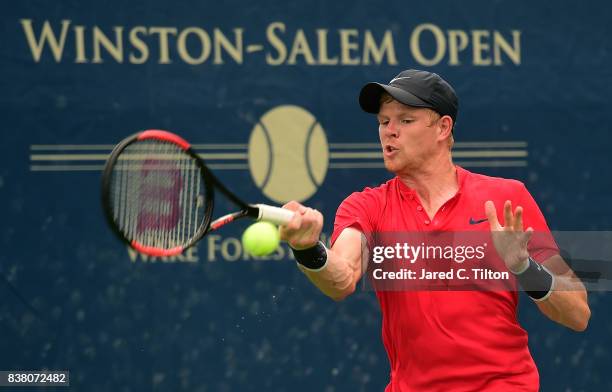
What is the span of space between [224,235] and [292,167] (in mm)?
384

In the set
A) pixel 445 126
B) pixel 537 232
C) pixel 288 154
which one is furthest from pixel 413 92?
pixel 288 154

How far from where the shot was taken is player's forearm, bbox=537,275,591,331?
3.18 m

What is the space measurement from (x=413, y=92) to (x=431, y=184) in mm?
280

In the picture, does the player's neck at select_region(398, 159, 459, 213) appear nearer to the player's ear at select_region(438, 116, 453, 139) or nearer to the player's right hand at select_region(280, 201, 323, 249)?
the player's ear at select_region(438, 116, 453, 139)

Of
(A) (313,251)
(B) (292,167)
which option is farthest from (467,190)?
(B) (292,167)

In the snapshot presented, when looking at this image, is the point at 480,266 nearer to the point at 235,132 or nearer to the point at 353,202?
the point at 353,202

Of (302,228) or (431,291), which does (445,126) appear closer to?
(431,291)

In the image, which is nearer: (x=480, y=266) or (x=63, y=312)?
(x=480, y=266)

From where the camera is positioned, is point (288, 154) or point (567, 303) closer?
point (567, 303)

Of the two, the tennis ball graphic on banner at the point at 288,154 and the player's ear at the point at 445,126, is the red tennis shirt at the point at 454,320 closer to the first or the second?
the player's ear at the point at 445,126

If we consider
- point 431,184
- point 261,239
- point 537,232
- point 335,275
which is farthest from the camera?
point 431,184

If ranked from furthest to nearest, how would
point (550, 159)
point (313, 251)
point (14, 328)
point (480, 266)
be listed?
point (550, 159)
point (14, 328)
point (480, 266)
point (313, 251)

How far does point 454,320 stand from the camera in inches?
127

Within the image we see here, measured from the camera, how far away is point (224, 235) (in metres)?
4.57
